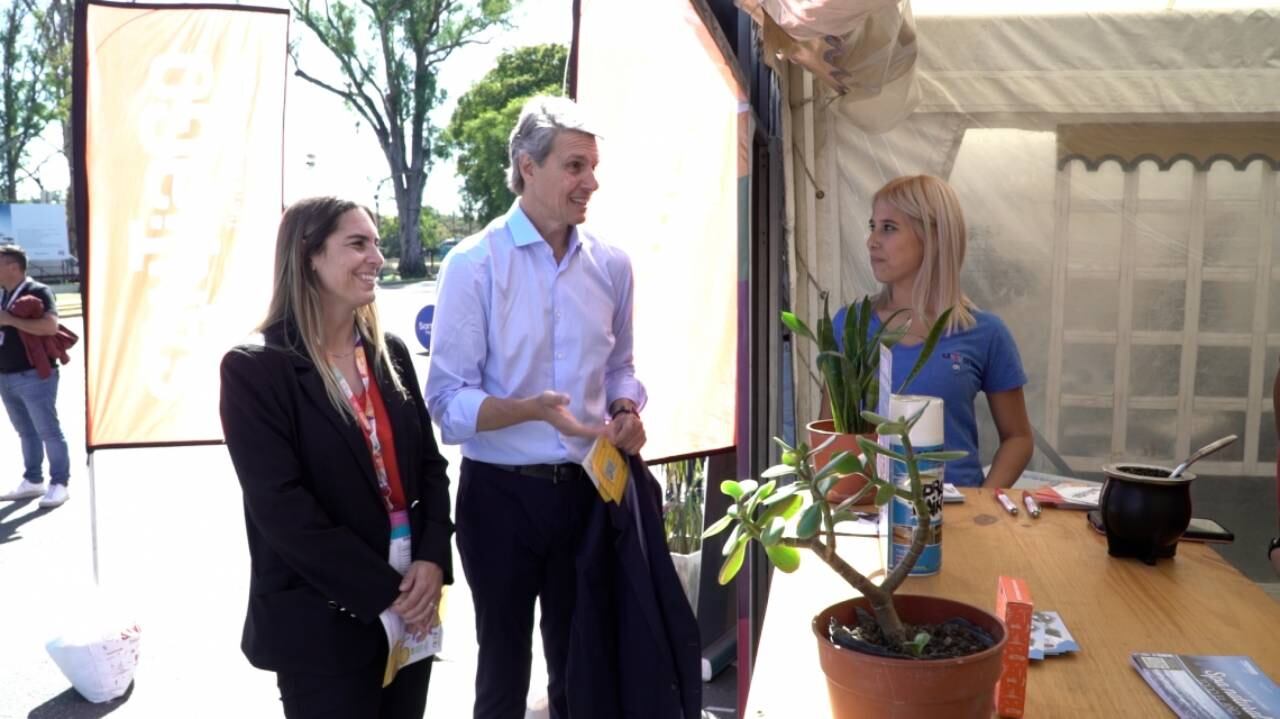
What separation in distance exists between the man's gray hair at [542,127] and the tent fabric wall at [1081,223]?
50.5 inches

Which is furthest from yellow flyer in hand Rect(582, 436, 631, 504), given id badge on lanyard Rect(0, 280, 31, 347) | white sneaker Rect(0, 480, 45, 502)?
white sneaker Rect(0, 480, 45, 502)

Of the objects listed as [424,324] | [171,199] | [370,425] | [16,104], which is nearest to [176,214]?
[171,199]

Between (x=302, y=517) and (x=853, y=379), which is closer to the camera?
(x=853, y=379)

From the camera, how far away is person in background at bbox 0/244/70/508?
6.75 meters

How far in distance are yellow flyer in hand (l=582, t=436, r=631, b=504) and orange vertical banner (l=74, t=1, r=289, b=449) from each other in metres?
2.13

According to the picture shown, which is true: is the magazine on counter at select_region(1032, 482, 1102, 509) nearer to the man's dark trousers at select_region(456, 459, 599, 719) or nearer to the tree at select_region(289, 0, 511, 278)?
the man's dark trousers at select_region(456, 459, 599, 719)

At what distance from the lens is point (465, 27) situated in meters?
33.3

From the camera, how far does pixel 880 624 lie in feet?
3.39

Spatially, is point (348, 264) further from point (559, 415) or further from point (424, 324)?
point (424, 324)

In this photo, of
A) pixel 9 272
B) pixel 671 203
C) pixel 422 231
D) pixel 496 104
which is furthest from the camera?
pixel 422 231

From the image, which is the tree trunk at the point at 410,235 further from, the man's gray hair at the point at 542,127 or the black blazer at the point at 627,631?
the black blazer at the point at 627,631

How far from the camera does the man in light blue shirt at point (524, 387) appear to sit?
7.94 feet

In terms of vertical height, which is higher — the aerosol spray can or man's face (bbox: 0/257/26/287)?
man's face (bbox: 0/257/26/287)

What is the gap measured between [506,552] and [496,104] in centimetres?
3889
